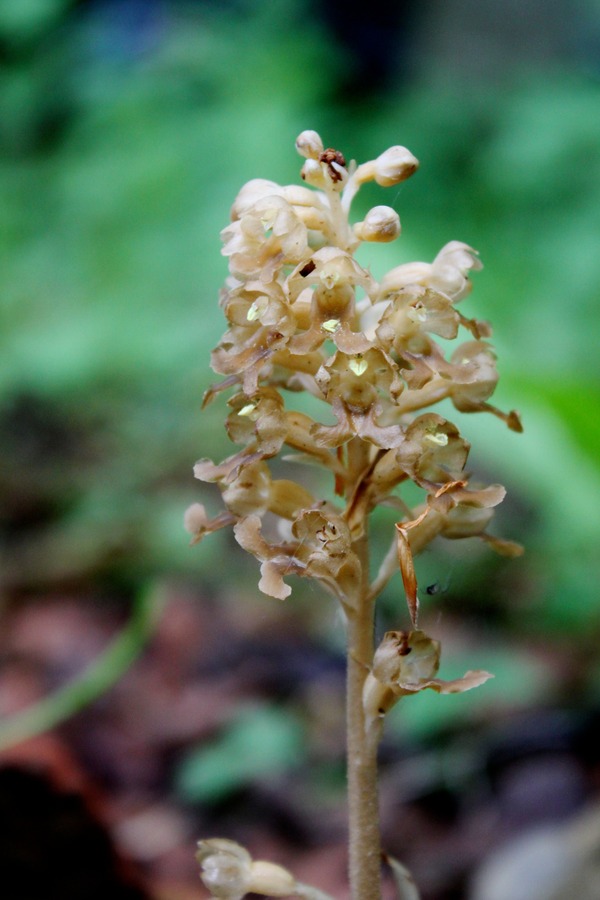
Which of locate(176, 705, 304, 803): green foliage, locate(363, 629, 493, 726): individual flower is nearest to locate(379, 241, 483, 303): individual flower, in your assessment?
locate(363, 629, 493, 726): individual flower

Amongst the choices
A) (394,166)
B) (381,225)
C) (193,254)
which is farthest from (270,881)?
(193,254)

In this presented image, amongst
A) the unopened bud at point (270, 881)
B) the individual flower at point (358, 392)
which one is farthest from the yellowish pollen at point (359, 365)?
the unopened bud at point (270, 881)

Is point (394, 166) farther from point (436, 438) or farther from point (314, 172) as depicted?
point (436, 438)

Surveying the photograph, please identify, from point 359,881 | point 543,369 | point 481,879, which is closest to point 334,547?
point 359,881

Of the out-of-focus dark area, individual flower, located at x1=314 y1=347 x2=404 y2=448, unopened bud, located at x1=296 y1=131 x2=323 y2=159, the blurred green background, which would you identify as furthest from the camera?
the blurred green background

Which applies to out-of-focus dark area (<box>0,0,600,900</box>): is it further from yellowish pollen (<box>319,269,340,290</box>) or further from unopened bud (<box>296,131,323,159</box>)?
unopened bud (<box>296,131,323,159</box>)

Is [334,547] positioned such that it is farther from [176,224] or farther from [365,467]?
[176,224]
